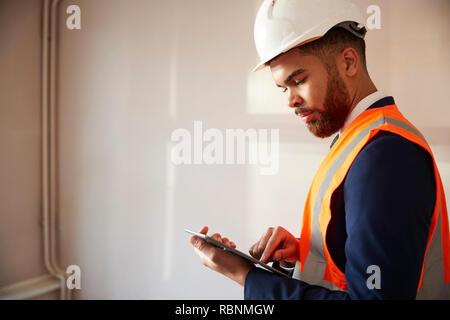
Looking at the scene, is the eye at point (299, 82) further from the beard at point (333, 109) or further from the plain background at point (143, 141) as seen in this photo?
the plain background at point (143, 141)

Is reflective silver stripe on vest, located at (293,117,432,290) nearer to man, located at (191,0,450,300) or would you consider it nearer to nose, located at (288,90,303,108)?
man, located at (191,0,450,300)

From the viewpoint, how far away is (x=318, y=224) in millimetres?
771

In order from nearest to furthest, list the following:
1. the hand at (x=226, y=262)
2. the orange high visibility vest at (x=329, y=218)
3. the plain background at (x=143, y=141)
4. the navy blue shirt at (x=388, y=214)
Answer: the navy blue shirt at (x=388, y=214), the orange high visibility vest at (x=329, y=218), the hand at (x=226, y=262), the plain background at (x=143, y=141)

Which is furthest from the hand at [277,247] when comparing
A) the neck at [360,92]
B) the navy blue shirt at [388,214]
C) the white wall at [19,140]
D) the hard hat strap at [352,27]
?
the white wall at [19,140]

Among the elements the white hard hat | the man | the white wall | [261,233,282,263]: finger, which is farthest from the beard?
the white wall

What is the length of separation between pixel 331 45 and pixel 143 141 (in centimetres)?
131

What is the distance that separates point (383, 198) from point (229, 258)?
15.6 inches

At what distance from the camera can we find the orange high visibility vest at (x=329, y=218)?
701 mm

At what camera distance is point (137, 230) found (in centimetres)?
197

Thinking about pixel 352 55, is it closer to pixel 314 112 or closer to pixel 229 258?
pixel 314 112

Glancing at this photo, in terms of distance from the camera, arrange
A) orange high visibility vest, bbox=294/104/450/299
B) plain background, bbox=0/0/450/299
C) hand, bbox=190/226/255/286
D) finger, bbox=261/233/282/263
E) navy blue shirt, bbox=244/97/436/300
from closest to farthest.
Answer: navy blue shirt, bbox=244/97/436/300, orange high visibility vest, bbox=294/104/450/299, hand, bbox=190/226/255/286, finger, bbox=261/233/282/263, plain background, bbox=0/0/450/299

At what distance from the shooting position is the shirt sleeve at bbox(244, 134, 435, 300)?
0.59 metres

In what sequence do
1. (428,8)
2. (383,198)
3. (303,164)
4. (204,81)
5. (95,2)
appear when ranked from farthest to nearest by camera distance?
(95,2) < (204,81) < (303,164) < (428,8) < (383,198)

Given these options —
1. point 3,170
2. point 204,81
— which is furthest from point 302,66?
point 3,170
